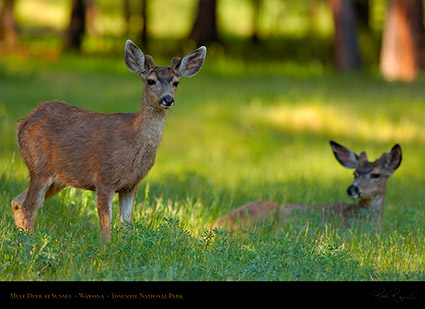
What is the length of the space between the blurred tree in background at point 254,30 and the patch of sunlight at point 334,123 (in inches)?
227

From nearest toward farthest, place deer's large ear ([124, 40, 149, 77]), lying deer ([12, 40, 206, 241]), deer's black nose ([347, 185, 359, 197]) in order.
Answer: lying deer ([12, 40, 206, 241]) → deer's large ear ([124, 40, 149, 77]) → deer's black nose ([347, 185, 359, 197])

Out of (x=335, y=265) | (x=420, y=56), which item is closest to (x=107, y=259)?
(x=335, y=265)

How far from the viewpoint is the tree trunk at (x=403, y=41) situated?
923 inches

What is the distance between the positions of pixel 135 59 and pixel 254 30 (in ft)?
92.3

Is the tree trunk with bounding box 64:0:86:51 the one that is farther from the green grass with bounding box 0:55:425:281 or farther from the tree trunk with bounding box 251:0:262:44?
the tree trunk with bounding box 251:0:262:44

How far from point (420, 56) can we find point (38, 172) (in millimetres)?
17807

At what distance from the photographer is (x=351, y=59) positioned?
24.8 metres

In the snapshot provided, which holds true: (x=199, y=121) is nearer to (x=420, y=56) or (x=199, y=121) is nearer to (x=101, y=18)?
(x=420, y=56)

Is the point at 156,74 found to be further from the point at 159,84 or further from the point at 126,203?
the point at 126,203

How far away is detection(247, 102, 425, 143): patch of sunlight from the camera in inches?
638

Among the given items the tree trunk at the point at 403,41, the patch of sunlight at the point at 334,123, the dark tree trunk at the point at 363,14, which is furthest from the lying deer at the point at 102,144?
the dark tree trunk at the point at 363,14

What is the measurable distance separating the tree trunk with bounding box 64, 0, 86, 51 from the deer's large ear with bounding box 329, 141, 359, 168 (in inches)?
960
